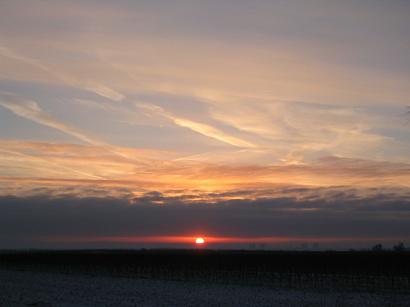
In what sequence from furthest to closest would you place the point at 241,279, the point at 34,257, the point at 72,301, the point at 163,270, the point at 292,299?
1. the point at 34,257
2. the point at 163,270
3. the point at 241,279
4. the point at 292,299
5. the point at 72,301

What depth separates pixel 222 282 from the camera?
61.0m

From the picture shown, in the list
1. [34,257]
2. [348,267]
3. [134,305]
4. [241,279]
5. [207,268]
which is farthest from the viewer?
[34,257]

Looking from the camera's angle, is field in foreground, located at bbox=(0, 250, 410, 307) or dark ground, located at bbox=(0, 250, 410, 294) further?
dark ground, located at bbox=(0, 250, 410, 294)

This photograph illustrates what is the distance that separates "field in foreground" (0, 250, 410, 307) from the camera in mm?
35719

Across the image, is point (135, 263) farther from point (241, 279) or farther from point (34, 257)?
point (34, 257)

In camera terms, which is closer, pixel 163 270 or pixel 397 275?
pixel 397 275

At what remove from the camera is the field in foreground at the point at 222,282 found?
35719 millimetres

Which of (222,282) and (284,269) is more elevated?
(284,269)

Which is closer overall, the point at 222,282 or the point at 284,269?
the point at 222,282

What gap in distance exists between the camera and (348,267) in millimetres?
60875

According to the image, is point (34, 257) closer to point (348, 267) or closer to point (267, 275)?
point (267, 275)

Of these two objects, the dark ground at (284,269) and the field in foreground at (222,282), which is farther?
the dark ground at (284,269)

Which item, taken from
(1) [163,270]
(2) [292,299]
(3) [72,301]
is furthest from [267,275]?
(3) [72,301]

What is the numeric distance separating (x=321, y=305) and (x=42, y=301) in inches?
668
